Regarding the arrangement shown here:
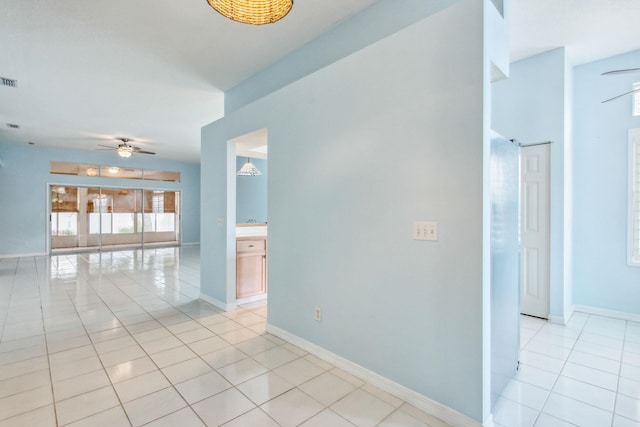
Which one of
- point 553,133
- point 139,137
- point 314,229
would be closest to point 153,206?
point 139,137

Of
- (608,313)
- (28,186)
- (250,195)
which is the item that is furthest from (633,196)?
(28,186)

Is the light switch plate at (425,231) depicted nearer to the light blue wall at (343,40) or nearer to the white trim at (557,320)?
the light blue wall at (343,40)

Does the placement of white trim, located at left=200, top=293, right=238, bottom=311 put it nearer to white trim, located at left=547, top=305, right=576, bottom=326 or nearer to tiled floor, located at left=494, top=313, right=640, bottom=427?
tiled floor, located at left=494, top=313, right=640, bottom=427

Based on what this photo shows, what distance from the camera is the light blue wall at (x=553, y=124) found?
141 inches

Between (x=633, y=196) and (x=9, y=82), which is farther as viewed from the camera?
(x=9, y=82)

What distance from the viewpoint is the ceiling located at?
272 centimetres

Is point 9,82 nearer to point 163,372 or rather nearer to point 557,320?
point 163,372

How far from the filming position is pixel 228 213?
4.02m

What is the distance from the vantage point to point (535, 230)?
3826 mm

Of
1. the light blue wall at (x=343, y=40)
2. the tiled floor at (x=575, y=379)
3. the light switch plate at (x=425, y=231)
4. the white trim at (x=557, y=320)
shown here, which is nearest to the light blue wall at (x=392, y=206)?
the light switch plate at (x=425, y=231)

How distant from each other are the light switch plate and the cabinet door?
286 centimetres

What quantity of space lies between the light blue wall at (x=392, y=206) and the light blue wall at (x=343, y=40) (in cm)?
42

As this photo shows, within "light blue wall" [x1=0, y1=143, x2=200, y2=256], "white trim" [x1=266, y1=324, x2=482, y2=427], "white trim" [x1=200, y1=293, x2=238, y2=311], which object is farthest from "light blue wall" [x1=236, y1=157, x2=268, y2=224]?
"white trim" [x1=266, y1=324, x2=482, y2=427]

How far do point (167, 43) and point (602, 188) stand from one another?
535 cm
